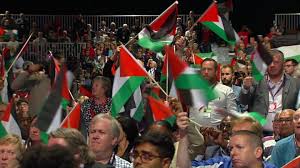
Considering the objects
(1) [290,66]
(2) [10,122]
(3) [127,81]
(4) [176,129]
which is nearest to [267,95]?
(1) [290,66]

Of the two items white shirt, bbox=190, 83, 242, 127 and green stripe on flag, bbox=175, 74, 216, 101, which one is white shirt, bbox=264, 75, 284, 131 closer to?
white shirt, bbox=190, 83, 242, 127

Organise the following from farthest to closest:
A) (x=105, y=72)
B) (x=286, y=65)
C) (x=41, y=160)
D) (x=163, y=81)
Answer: (x=105, y=72) → (x=286, y=65) → (x=163, y=81) → (x=41, y=160)

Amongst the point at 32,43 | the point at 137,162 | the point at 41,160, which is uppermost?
the point at 41,160

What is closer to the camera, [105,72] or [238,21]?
[105,72]

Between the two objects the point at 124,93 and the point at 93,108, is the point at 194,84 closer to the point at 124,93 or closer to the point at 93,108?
the point at 124,93

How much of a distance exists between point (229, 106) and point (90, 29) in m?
17.2

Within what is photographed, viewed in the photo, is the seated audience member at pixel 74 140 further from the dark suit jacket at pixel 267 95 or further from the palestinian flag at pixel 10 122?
the dark suit jacket at pixel 267 95

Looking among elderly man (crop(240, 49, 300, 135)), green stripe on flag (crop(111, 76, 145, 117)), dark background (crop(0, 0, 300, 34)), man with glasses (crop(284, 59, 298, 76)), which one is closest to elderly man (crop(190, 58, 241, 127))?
elderly man (crop(240, 49, 300, 135))

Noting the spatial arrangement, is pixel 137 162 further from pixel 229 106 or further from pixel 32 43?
pixel 32 43

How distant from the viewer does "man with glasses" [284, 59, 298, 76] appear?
10867 millimetres

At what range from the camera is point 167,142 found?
A: 19.4 ft

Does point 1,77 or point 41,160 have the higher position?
point 41,160

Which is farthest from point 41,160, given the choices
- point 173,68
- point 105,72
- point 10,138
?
point 105,72

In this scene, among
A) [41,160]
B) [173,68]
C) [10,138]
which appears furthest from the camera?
[173,68]
